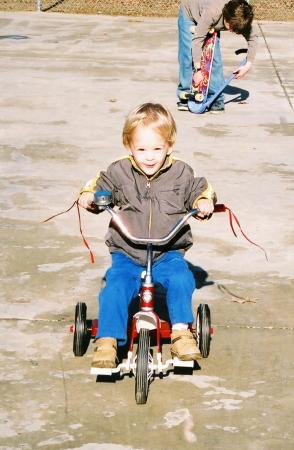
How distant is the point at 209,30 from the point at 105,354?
6.40 m

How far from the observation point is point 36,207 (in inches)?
298

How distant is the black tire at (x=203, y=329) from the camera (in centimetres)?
495

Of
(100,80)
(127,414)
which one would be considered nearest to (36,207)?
(127,414)

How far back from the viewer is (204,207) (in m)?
4.75

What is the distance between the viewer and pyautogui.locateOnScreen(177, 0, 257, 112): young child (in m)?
9.96

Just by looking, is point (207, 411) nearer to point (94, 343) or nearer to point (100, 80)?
point (94, 343)

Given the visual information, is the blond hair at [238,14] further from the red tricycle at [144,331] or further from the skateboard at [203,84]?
the red tricycle at [144,331]

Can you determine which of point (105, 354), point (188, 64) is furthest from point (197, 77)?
point (105, 354)

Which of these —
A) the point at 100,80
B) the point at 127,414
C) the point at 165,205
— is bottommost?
the point at 100,80

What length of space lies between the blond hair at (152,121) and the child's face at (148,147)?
18 mm

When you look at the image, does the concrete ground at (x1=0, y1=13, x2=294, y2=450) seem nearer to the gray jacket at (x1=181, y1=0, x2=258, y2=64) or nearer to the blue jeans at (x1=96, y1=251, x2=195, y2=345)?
the blue jeans at (x1=96, y1=251, x2=195, y2=345)

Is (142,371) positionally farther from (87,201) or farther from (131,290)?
(87,201)

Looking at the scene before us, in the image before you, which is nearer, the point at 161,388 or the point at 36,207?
the point at 161,388

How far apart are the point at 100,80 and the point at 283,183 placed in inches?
190
